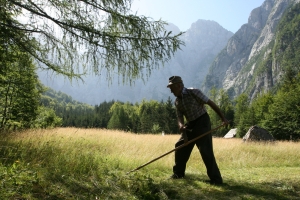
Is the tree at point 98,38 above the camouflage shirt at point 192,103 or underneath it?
above

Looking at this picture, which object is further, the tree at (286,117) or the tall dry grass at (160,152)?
the tree at (286,117)

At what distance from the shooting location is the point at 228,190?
382 cm

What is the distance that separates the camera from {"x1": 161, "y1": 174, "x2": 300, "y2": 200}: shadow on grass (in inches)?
137

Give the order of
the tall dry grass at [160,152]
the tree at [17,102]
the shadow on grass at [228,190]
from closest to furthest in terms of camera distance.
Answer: the shadow on grass at [228,190] < the tall dry grass at [160,152] < the tree at [17,102]

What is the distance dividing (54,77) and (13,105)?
11.8 meters

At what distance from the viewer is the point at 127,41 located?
4.46 metres

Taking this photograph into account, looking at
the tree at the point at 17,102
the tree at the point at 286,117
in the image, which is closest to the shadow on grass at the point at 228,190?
the tree at the point at 17,102

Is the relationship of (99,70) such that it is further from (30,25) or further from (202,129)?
(202,129)

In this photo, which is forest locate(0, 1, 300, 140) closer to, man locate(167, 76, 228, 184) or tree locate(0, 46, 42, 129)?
tree locate(0, 46, 42, 129)

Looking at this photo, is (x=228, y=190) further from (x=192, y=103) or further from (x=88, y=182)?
(x=88, y=182)

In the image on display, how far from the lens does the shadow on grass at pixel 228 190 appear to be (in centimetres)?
349

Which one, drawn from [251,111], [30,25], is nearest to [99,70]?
[30,25]

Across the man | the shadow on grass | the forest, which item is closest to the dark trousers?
the man

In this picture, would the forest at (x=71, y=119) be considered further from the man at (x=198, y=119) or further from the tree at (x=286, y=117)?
the man at (x=198, y=119)
